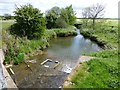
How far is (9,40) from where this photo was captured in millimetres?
10883

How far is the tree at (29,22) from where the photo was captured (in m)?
13.4

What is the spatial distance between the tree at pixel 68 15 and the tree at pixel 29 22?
7131 mm

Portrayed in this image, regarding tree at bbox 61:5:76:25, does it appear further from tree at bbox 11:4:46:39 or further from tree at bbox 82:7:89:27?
tree at bbox 11:4:46:39

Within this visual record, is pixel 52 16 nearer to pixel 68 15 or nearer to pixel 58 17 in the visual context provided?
pixel 58 17

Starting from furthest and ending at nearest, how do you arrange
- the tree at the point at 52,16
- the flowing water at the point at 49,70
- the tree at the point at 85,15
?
the tree at the point at 85,15 < the tree at the point at 52,16 < the flowing water at the point at 49,70

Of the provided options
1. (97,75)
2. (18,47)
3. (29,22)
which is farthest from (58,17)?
(97,75)

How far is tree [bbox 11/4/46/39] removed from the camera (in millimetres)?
13445

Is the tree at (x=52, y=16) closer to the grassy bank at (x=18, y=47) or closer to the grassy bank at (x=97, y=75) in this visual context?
the grassy bank at (x=18, y=47)

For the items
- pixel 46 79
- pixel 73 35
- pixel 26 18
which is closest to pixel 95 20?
pixel 73 35

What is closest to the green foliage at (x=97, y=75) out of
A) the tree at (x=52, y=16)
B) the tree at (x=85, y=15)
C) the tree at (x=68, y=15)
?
the tree at (x=52, y=16)

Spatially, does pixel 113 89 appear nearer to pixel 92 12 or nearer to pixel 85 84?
pixel 85 84

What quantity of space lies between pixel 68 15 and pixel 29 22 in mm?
8574

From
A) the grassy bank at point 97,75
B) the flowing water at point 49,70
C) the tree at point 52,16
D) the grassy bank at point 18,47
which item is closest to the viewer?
the grassy bank at point 97,75

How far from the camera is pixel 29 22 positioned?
1345cm
